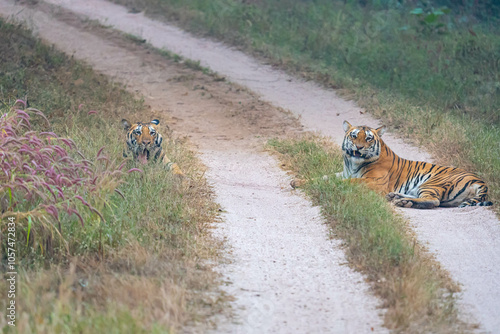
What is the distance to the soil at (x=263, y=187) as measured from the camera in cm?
410

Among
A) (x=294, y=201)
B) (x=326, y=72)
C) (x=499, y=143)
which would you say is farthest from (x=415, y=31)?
(x=294, y=201)

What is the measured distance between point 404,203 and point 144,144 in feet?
9.07

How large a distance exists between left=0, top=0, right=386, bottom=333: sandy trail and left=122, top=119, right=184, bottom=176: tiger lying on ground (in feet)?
2.29

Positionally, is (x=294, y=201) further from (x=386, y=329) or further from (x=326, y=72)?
(x=326, y=72)

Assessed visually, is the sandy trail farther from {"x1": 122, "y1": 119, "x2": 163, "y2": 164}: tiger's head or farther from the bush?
the bush

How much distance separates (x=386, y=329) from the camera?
12.3 feet

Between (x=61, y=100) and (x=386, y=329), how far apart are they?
6.62m

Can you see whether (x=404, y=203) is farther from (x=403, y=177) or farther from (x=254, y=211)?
(x=254, y=211)

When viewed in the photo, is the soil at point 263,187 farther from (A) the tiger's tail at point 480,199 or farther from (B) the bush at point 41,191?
(B) the bush at point 41,191

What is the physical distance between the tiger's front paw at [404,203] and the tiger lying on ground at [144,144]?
225cm

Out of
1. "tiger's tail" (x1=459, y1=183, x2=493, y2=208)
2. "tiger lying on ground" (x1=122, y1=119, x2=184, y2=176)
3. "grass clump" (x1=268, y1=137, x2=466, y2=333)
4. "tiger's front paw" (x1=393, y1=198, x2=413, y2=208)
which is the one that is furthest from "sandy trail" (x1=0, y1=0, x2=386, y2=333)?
"tiger's tail" (x1=459, y1=183, x2=493, y2=208)

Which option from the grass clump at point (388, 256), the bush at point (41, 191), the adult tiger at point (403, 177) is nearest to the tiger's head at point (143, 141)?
the grass clump at point (388, 256)

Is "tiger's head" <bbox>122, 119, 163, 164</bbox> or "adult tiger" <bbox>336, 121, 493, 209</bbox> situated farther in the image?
"tiger's head" <bbox>122, 119, 163, 164</bbox>

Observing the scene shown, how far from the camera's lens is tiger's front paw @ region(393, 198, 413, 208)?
6.41 metres
